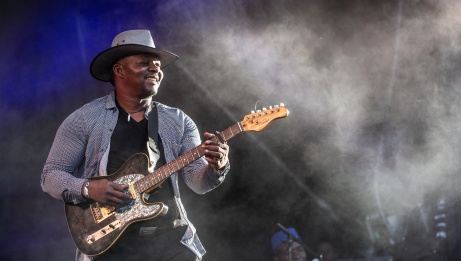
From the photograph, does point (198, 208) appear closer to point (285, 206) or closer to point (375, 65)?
point (285, 206)

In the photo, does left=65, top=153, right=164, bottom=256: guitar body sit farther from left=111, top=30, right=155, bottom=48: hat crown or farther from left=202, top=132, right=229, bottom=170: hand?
left=111, top=30, right=155, bottom=48: hat crown

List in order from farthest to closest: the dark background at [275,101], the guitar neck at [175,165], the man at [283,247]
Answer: the man at [283,247] → the dark background at [275,101] → the guitar neck at [175,165]

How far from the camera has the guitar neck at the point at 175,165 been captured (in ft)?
10.4

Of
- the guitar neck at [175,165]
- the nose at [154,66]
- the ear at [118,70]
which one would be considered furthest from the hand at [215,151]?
the ear at [118,70]

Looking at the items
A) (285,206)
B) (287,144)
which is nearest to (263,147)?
(287,144)

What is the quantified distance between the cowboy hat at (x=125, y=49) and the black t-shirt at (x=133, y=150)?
487 millimetres

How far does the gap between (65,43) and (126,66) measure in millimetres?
2295

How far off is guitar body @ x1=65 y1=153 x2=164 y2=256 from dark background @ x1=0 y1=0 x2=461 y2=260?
2368 mm

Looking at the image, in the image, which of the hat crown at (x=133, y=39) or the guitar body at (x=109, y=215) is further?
the hat crown at (x=133, y=39)

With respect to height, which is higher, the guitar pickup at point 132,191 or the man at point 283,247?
the man at point 283,247

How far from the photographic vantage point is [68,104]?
5574 millimetres

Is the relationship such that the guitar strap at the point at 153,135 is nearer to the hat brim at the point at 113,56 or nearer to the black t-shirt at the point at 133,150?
the black t-shirt at the point at 133,150

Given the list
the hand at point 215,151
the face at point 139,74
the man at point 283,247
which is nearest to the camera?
the hand at point 215,151

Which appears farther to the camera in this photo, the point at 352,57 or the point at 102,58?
the point at 352,57
